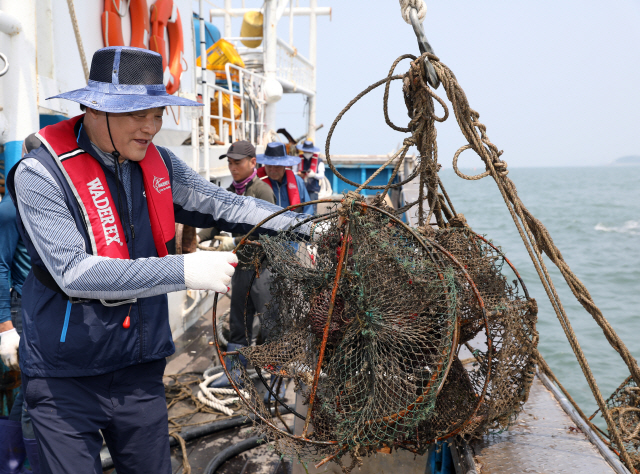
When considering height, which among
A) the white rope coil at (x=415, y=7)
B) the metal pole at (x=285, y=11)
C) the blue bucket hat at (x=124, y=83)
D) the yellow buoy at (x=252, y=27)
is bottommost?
the blue bucket hat at (x=124, y=83)

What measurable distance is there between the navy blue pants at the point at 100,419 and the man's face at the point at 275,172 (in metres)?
3.00

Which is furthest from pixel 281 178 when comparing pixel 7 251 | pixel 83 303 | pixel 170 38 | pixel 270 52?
pixel 270 52

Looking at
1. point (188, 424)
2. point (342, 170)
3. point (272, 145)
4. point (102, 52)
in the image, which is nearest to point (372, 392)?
point (102, 52)

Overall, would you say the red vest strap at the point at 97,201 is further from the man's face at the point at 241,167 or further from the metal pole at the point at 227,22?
the metal pole at the point at 227,22

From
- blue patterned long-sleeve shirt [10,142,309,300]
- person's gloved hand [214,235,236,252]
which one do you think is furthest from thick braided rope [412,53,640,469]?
person's gloved hand [214,235,236,252]

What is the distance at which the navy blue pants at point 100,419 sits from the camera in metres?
1.93

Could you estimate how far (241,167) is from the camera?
4.59m

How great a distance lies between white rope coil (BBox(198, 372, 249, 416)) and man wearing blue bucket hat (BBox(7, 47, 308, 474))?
1.84 metres

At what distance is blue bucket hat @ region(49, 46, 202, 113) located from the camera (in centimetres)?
194

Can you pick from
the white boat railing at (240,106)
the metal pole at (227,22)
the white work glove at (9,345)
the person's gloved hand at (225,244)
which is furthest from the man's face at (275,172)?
the metal pole at (227,22)

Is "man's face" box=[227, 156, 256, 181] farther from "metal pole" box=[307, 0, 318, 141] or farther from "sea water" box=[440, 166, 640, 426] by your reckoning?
"metal pole" box=[307, 0, 318, 141]

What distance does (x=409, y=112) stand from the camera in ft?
8.02

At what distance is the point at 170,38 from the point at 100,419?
170 inches

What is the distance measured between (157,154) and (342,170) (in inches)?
509
